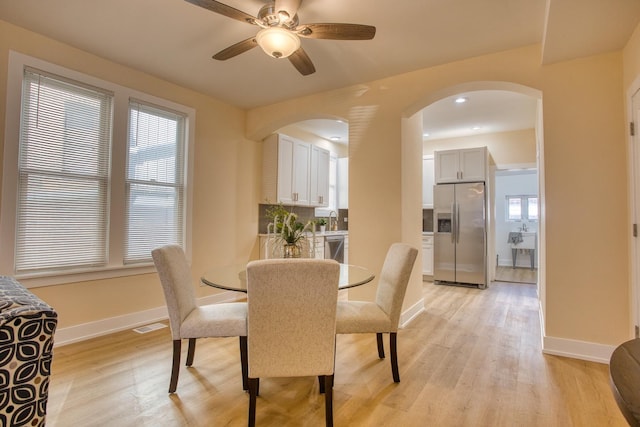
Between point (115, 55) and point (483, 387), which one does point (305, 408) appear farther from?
point (115, 55)

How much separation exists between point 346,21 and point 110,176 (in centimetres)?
263

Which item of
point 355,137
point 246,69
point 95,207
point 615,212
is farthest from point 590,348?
point 95,207

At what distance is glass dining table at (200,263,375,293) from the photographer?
2.01 m

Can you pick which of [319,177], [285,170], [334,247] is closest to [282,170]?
[285,170]

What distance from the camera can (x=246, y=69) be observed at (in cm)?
336

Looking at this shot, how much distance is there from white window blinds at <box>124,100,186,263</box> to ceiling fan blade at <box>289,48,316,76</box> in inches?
76.9

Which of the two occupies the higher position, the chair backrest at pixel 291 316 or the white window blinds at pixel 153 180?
the white window blinds at pixel 153 180

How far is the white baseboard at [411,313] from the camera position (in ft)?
11.2

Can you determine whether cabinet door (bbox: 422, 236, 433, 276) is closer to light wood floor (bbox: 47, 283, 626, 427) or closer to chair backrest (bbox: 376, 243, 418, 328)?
light wood floor (bbox: 47, 283, 626, 427)

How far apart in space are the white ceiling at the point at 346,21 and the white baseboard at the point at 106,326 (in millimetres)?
2561

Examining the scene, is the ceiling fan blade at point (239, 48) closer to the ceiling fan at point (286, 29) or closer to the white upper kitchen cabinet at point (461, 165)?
the ceiling fan at point (286, 29)

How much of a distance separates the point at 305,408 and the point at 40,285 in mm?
2500

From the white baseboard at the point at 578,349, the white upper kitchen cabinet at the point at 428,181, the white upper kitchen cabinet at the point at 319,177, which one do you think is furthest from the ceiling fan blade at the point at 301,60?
the white upper kitchen cabinet at the point at 428,181

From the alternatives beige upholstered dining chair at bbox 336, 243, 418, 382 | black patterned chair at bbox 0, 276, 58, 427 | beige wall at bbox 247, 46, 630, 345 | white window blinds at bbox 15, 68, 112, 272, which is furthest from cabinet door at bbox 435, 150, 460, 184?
black patterned chair at bbox 0, 276, 58, 427
